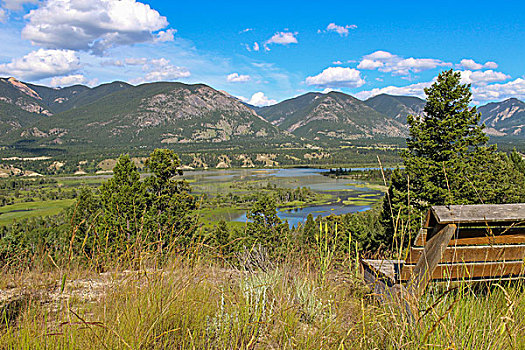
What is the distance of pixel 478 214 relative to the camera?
206 cm

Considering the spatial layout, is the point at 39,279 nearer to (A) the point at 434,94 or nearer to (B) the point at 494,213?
(B) the point at 494,213

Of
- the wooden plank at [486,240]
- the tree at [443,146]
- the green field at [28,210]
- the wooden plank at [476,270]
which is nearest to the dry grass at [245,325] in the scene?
the wooden plank at [476,270]

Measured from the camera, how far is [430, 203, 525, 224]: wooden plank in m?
2.03

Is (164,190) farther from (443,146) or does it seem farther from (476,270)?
(476,270)

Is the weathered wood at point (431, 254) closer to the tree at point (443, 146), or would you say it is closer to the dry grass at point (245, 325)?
the dry grass at point (245, 325)

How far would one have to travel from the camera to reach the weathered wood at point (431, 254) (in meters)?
2.06

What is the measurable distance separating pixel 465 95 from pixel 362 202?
225 feet

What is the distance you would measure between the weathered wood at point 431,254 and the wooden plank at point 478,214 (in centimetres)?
7

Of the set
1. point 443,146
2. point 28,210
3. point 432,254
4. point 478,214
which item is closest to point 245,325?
point 432,254

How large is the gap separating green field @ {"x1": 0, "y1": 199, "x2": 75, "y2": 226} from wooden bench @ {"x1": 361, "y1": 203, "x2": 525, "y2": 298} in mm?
85109

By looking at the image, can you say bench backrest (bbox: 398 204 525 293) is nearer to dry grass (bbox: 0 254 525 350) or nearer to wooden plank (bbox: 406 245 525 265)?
wooden plank (bbox: 406 245 525 265)

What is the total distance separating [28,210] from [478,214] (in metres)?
103

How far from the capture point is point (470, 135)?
16.4 m

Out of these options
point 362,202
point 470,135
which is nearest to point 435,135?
point 470,135
